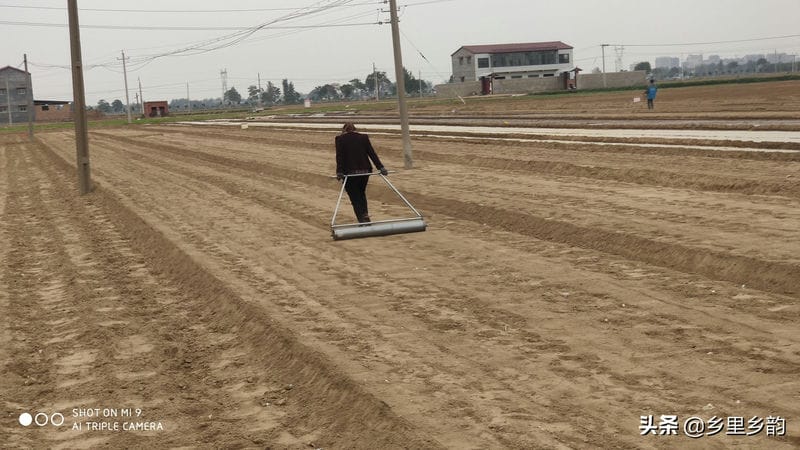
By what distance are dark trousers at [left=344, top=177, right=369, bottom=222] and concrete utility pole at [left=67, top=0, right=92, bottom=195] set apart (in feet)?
41.3

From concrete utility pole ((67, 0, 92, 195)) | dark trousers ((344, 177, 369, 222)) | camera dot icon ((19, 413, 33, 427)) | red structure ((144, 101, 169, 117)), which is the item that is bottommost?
camera dot icon ((19, 413, 33, 427))

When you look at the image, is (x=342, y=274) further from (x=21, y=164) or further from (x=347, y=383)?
(x=21, y=164)

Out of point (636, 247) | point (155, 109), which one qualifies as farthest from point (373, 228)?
point (155, 109)

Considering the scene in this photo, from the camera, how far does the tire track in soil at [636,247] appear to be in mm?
10055

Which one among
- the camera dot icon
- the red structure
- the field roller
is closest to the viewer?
the camera dot icon

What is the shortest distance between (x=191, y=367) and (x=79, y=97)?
1953cm

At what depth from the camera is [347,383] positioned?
7.09 meters

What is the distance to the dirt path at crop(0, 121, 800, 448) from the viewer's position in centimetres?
641

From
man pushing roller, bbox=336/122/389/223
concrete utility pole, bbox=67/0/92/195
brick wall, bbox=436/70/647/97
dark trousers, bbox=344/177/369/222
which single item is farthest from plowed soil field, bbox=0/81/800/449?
brick wall, bbox=436/70/647/97

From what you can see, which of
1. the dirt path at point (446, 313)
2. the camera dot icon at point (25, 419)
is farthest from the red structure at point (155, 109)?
the camera dot icon at point (25, 419)

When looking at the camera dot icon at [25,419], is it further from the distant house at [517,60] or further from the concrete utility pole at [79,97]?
the distant house at [517,60]

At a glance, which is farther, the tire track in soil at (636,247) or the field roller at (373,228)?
the field roller at (373,228)

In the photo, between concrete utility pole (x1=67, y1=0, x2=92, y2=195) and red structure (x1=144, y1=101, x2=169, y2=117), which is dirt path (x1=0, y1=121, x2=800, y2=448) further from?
red structure (x1=144, y1=101, x2=169, y2=117)

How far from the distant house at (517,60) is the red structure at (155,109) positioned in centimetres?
4521
